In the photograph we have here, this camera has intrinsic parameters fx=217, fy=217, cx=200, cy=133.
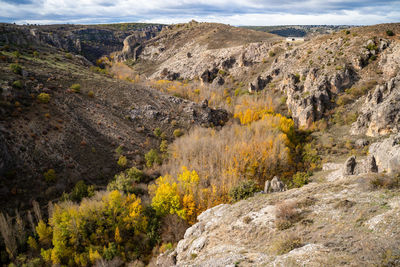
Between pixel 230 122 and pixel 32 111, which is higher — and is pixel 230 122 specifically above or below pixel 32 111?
below

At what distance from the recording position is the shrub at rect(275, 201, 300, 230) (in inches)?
512

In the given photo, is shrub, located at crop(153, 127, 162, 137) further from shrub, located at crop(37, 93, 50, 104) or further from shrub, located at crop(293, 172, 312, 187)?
shrub, located at crop(293, 172, 312, 187)

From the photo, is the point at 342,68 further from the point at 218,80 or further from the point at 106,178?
the point at 106,178

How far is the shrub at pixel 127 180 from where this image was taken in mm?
31103

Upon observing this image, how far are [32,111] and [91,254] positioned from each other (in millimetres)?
27544

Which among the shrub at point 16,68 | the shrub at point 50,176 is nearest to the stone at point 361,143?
the shrub at point 50,176

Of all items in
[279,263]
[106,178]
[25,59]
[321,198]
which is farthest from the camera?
[25,59]

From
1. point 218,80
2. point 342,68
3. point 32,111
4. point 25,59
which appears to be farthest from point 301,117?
point 25,59

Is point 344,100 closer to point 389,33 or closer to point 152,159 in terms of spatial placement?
point 389,33

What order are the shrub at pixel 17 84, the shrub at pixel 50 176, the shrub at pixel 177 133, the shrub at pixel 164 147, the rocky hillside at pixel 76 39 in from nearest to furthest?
the shrub at pixel 50 176, the shrub at pixel 17 84, the shrub at pixel 164 147, the shrub at pixel 177 133, the rocky hillside at pixel 76 39

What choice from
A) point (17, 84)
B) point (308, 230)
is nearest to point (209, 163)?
point (308, 230)

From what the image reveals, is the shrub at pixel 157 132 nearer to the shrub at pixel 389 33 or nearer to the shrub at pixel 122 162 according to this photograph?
the shrub at pixel 122 162

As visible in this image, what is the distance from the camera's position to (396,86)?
4184cm

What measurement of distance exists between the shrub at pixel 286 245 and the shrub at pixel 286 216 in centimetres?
183
